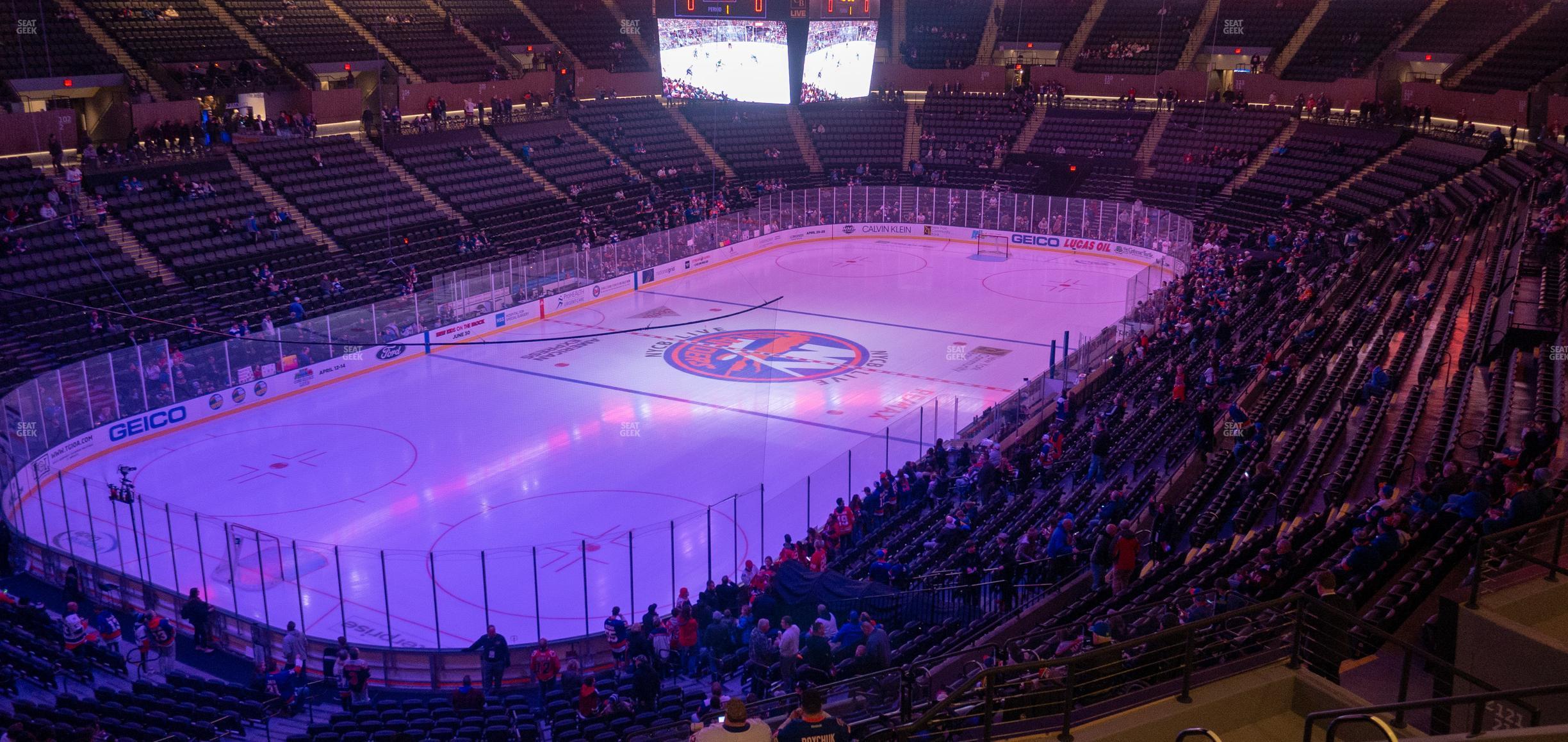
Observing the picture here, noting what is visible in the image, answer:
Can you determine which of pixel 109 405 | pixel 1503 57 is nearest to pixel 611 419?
pixel 109 405

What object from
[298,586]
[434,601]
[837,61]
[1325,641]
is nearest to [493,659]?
[434,601]

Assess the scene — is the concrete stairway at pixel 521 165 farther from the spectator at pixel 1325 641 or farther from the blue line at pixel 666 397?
the spectator at pixel 1325 641

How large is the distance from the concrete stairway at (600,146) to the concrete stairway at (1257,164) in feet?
69.6

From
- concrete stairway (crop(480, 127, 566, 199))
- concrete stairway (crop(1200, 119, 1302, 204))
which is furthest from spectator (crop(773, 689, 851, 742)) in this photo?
concrete stairway (crop(1200, 119, 1302, 204))

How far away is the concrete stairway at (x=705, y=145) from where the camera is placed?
4772 centimetres

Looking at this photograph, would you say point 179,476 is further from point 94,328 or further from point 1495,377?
point 1495,377

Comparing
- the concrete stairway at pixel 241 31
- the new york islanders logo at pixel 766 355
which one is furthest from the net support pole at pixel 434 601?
the concrete stairway at pixel 241 31

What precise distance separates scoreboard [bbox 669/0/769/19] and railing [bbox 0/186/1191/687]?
8965 mm

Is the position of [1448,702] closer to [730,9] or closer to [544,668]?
[544,668]

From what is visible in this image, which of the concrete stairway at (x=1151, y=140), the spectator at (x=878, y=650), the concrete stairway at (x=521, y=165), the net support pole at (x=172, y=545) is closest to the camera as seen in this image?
the spectator at (x=878, y=650)

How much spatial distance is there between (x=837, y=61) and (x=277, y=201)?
16528 mm

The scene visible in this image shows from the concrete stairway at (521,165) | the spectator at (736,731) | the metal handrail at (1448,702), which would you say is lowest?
the spectator at (736,731)

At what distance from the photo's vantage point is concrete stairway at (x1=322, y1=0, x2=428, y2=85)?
42.6 meters

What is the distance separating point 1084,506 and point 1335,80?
37354 mm
